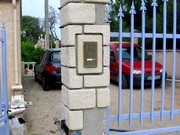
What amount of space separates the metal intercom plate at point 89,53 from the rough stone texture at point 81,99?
0.93 feet

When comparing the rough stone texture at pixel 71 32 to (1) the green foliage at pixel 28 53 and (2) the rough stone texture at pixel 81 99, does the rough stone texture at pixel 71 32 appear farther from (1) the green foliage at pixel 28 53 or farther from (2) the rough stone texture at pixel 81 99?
(1) the green foliage at pixel 28 53

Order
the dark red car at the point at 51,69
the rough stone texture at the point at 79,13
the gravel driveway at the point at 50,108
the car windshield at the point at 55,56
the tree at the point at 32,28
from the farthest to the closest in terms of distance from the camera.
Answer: the tree at the point at 32,28
the car windshield at the point at 55,56
the dark red car at the point at 51,69
the gravel driveway at the point at 50,108
the rough stone texture at the point at 79,13

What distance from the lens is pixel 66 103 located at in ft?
9.70

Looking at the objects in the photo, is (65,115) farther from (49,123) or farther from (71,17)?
(49,123)

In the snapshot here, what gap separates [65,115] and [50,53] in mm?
6964

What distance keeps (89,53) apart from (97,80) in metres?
0.31

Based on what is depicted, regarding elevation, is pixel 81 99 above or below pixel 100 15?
below

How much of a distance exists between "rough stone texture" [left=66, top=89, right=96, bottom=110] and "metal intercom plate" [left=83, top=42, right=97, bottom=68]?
284 mm

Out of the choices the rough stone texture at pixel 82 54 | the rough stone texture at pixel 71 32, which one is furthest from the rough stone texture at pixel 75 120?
the rough stone texture at pixel 71 32

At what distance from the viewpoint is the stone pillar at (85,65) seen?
2812 millimetres

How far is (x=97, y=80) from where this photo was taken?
292 cm

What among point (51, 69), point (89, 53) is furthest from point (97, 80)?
point (51, 69)

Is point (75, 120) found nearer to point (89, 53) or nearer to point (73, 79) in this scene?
point (73, 79)

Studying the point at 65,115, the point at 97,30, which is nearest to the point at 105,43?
the point at 97,30
